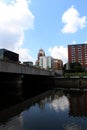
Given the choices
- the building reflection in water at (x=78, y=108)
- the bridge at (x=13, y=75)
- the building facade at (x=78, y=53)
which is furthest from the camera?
the building facade at (x=78, y=53)

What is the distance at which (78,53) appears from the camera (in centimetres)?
19725

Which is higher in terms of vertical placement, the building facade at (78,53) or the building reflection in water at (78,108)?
the building facade at (78,53)

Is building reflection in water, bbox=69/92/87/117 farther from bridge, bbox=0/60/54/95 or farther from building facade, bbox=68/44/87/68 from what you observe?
building facade, bbox=68/44/87/68

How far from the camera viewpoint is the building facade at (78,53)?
7721 inches

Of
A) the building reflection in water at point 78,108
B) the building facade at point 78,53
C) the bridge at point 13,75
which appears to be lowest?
the building reflection in water at point 78,108

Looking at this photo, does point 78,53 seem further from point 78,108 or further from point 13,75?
point 78,108

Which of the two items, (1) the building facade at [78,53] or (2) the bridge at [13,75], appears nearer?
(2) the bridge at [13,75]

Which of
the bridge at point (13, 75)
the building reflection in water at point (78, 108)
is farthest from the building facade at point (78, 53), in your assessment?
the building reflection in water at point (78, 108)

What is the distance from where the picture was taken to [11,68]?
1710 inches

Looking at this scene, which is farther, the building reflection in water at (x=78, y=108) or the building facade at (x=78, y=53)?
the building facade at (x=78, y=53)

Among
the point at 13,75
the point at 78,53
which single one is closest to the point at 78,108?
the point at 13,75

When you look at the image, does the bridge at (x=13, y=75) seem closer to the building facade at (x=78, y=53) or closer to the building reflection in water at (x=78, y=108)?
the building reflection in water at (x=78, y=108)

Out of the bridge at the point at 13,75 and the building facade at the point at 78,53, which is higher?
the building facade at the point at 78,53

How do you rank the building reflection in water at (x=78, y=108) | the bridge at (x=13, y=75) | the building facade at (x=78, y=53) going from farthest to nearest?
1. the building facade at (x=78, y=53)
2. the bridge at (x=13, y=75)
3. the building reflection in water at (x=78, y=108)
